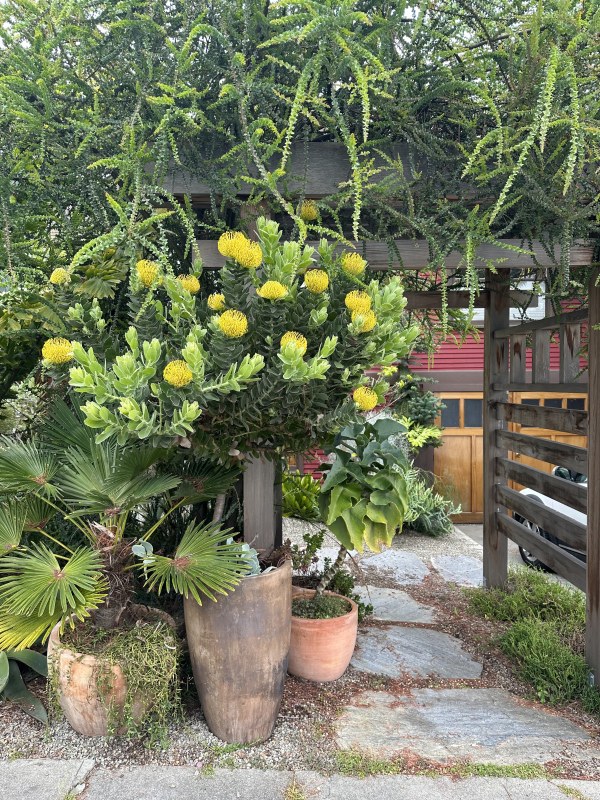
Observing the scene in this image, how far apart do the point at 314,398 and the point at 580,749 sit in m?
1.76

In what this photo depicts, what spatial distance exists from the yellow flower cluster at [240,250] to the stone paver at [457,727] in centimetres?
185

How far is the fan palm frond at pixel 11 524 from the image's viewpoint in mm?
1976

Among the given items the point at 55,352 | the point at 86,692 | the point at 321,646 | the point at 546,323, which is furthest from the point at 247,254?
the point at 546,323

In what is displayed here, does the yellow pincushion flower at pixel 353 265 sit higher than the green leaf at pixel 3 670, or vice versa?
the yellow pincushion flower at pixel 353 265

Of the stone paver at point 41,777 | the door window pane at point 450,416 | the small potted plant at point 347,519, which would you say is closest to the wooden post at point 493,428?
the small potted plant at point 347,519

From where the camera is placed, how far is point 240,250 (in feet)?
5.07

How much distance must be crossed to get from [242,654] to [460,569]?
2.99 m

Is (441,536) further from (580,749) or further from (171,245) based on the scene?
(171,245)

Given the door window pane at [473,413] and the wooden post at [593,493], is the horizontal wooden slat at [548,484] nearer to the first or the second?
the wooden post at [593,493]

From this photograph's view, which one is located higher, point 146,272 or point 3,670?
point 146,272

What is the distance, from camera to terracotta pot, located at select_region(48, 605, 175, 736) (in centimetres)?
196

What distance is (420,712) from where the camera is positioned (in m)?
2.36

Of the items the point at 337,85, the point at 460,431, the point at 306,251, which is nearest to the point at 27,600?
the point at 306,251

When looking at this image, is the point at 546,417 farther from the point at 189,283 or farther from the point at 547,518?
the point at 189,283
